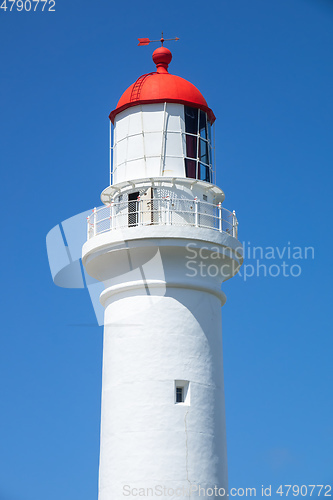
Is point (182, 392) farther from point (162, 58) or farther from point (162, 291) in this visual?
point (162, 58)

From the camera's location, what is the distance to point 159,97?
80.0 ft

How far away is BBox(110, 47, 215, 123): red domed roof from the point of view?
80.2ft

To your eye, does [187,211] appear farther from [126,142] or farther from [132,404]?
[132,404]

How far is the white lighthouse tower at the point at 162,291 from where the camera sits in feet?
73.1

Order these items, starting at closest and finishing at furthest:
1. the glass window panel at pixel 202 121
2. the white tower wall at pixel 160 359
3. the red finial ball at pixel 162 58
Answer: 1. the white tower wall at pixel 160 359
2. the glass window panel at pixel 202 121
3. the red finial ball at pixel 162 58

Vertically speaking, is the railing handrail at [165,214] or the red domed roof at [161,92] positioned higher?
the red domed roof at [161,92]

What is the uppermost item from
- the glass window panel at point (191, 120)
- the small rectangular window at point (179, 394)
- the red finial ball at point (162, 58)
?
the red finial ball at point (162, 58)

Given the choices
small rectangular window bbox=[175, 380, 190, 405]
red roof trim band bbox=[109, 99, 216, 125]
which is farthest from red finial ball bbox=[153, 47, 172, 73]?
small rectangular window bbox=[175, 380, 190, 405]

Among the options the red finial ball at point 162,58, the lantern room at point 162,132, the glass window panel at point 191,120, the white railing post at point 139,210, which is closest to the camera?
the white railing post at point 139,210

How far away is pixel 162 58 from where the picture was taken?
82.9ft

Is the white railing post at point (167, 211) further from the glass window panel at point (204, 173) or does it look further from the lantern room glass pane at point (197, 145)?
the glass window panel at point (204, 173)

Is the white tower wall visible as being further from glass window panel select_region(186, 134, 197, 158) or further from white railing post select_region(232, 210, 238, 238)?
glass window panel select_region(186, 134, 197, 158)

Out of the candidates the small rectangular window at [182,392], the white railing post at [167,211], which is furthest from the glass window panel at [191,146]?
the small rectangular window at [182,392]

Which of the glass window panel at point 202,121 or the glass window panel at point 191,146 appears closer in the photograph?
the glass window panel at point 191,146
